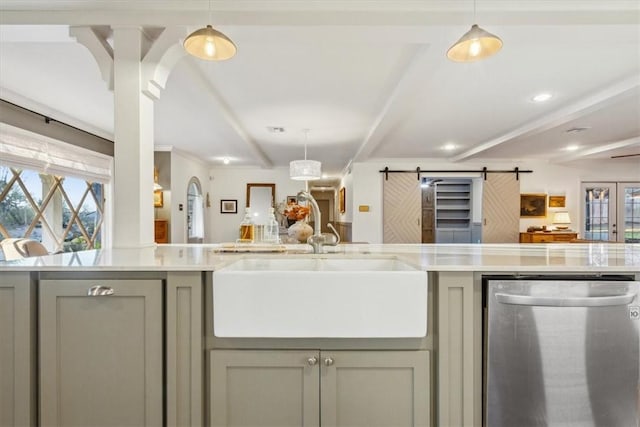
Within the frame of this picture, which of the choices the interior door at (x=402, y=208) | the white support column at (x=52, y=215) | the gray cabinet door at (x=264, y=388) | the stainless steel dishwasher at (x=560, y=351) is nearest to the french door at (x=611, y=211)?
the interior door at (x=402, y=208)

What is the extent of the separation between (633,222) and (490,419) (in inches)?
322

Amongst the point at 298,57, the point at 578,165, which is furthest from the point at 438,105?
the point at 578,165

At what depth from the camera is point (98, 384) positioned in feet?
4.16

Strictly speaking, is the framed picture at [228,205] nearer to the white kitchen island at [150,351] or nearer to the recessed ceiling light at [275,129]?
the recessed ceiling light at [275,129]

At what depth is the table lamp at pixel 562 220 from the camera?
22.0 feet

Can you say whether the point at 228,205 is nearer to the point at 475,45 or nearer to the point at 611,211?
the point at 475,45

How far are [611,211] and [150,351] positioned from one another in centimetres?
886

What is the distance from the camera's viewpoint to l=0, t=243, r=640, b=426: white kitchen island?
1265mm

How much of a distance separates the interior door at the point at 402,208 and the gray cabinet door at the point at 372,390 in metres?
5.72

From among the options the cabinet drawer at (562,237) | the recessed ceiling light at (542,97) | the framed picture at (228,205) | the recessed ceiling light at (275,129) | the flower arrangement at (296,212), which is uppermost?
the recessed ceiling light at (542,97)

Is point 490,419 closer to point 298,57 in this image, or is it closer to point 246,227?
point 246,227

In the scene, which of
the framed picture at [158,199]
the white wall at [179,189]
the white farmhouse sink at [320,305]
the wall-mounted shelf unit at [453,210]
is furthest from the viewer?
the wall-mounted shelf unit at [453,210]

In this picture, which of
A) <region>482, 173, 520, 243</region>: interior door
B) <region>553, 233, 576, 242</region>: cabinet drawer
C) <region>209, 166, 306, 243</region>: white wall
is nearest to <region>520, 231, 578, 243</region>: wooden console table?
<region>553, 233, 576, 242</region>: cabinet drawer

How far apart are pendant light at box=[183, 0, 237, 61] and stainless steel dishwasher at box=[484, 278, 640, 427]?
1.53 m
